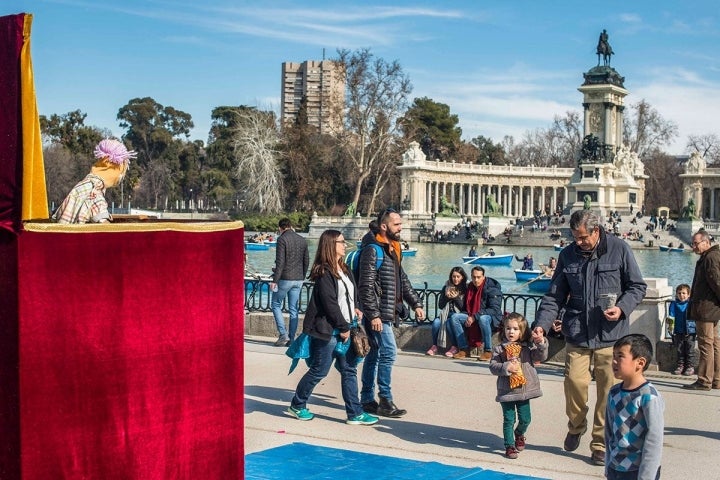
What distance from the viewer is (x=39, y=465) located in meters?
4.62

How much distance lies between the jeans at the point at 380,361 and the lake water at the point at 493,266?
81.3 feet

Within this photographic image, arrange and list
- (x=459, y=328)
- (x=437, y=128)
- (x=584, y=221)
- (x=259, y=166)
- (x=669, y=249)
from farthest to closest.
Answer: (x=437, y=128) → (x=259, y=166) → (x=669, y=249) → (x=459, y=328) → (x=584, y=221)

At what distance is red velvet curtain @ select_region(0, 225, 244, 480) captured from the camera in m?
4.61

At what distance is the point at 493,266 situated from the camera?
5166 cm

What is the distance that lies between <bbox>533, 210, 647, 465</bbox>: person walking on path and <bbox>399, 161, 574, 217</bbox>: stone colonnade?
310ft

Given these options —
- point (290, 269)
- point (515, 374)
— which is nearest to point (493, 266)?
point (290, 269)

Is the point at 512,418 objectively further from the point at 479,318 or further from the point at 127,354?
the point at 479,318

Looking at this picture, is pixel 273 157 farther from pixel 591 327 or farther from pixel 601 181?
pixel 591 327

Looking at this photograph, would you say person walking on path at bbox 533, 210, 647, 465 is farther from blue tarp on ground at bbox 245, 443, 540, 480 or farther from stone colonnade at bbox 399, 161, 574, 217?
stone colonnade at bbox 399, 161, 574, 217

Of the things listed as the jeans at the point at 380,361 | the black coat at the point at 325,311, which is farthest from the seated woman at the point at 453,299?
the black coat at the point at 325,311

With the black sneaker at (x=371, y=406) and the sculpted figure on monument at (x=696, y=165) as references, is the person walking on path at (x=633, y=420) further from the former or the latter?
the sculpted figure on monument at (x=696, y=165)

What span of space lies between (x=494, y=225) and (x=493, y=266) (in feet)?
98.6

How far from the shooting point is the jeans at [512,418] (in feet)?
26.6

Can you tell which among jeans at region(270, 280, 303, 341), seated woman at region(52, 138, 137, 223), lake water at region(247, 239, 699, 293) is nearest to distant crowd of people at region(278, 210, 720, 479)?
seated woman at region(52, 138, 137, 223)
